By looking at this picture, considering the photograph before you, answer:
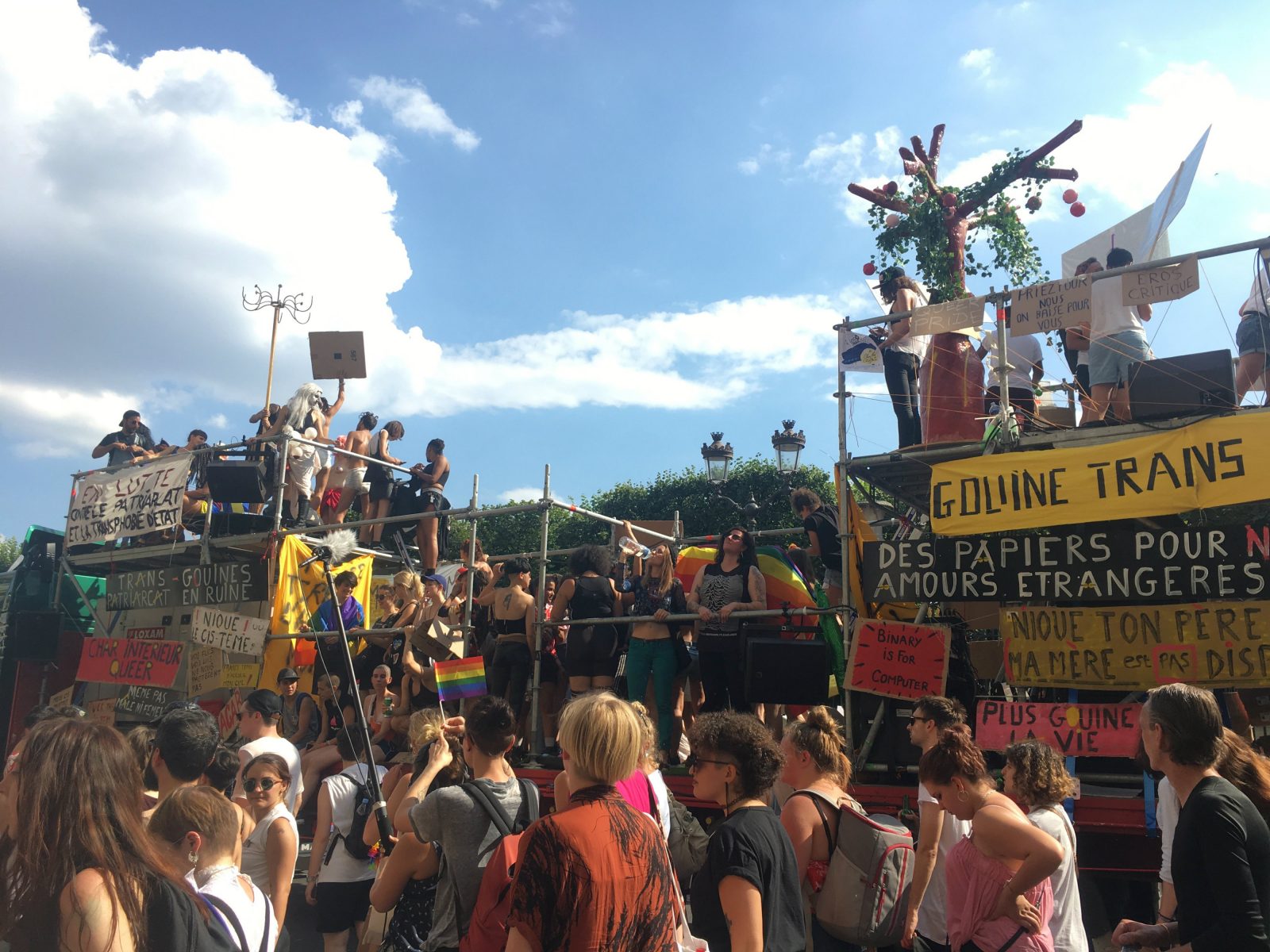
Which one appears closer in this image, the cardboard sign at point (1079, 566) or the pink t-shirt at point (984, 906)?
the pink t-shirt at point (984, 906)

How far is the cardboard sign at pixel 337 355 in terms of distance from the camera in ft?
42.9

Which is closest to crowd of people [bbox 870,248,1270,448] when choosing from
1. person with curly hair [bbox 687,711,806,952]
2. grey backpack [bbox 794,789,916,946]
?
grey backpack [bbox 794,789,916,946]

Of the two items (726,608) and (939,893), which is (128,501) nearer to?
(726,608)

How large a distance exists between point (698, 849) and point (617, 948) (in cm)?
216

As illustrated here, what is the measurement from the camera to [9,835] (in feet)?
8.28

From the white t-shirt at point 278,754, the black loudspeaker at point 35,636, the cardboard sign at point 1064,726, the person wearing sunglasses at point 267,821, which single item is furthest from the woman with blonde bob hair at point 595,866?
the black loudspeaker at point 35,636

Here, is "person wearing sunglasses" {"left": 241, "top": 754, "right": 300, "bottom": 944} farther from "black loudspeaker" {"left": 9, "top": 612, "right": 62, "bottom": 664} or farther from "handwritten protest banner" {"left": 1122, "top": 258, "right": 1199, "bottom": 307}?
"black loudspeaker" {"left": 9, "top": 612, "right": 62, "bottom": 664}

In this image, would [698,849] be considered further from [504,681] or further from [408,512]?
[408,512]

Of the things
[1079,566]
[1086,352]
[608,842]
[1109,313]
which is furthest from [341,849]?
[1086,352]

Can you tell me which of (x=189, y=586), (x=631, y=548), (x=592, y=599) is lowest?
(x=592, y=599)

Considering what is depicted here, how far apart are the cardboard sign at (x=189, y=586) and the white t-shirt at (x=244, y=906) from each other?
8.76 m

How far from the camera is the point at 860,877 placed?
162 inches

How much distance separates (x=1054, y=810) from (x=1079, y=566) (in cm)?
323

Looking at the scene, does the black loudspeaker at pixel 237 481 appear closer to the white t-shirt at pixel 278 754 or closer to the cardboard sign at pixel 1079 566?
the white t-shirt at pixel 278 754
